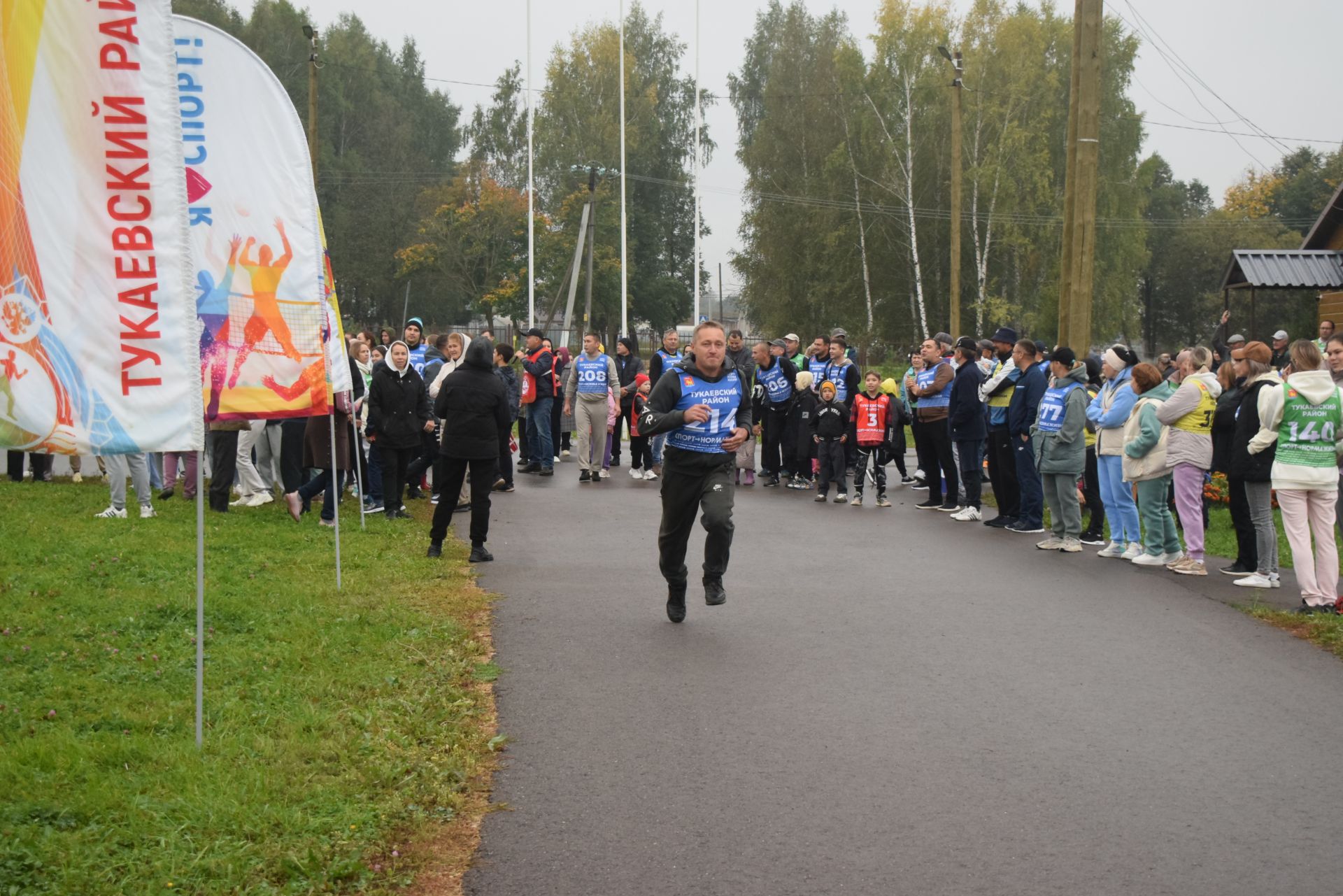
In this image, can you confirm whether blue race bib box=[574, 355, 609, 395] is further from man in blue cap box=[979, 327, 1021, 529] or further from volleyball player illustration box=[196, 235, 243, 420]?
volleyball player illustration box=[196, 235, 243, 420]

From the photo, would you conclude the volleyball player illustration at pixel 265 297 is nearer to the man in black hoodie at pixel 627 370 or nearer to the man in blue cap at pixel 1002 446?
the man in blue cap at pixel 1002 446

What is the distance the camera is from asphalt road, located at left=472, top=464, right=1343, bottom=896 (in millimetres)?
4879

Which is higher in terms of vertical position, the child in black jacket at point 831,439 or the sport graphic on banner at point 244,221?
the sport graphic on banner at point 244,221

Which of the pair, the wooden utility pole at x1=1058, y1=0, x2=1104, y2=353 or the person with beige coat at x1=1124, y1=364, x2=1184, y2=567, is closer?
the person with beige coat at x1=1124, y1=364, x2=1184, y2=567

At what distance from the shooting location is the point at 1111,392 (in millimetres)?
12727

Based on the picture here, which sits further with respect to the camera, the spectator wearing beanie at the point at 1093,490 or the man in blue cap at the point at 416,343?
the man in blue cap at the point at 416,343

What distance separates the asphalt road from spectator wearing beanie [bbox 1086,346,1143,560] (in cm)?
105

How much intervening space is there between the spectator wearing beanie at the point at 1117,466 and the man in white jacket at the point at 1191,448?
2.16ft

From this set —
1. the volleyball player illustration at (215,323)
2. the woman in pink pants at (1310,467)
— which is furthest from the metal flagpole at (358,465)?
the woman in pink pants at (1310,467)

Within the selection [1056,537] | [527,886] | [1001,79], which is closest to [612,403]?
[1056,537]

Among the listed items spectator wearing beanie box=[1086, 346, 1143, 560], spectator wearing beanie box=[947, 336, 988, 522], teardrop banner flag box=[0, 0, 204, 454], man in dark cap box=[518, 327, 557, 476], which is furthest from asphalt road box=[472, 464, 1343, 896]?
man in dark cap box=[518, 327, 557, 476]

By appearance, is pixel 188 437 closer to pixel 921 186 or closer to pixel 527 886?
pixel 527 886

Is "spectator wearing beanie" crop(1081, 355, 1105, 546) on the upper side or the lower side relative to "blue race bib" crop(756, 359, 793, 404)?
lower

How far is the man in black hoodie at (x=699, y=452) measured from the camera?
9.18 metres
